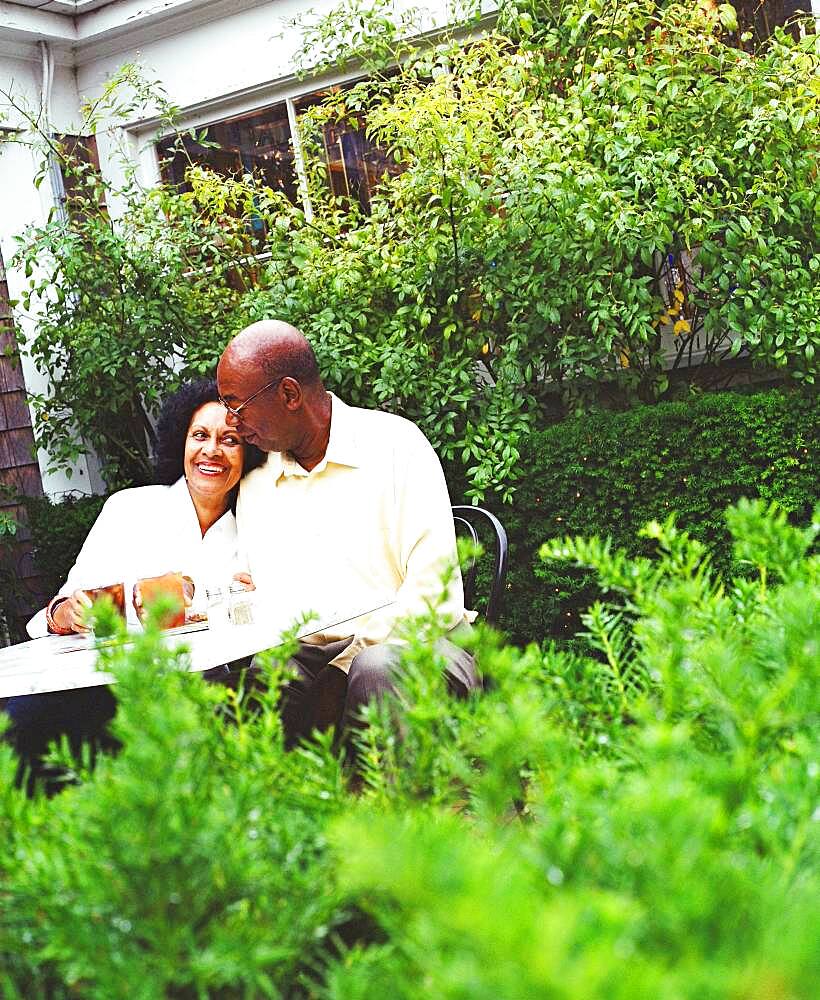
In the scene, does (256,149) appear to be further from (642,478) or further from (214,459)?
(214,459)

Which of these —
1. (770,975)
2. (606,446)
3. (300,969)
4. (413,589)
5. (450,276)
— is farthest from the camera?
(450,276)

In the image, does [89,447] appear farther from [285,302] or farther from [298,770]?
[298,770]

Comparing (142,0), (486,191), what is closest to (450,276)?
(486,191)

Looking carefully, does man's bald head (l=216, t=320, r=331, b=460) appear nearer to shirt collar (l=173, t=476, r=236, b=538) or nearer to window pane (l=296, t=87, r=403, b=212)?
shirt collar (l=173, t=476, r=236, b=538)

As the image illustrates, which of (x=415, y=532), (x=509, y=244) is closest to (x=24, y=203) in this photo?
(x=509, y=244)

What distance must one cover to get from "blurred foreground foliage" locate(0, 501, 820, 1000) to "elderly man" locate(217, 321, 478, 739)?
208 cm

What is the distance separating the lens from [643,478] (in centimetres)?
422

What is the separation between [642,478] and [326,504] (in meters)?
1.54

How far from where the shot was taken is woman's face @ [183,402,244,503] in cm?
331

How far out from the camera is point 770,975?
0.43 meters

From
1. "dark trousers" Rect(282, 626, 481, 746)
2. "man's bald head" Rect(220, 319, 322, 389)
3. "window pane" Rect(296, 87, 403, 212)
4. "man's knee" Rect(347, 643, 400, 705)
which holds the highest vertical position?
"window pane" Rect(296, 87, 403, 212)

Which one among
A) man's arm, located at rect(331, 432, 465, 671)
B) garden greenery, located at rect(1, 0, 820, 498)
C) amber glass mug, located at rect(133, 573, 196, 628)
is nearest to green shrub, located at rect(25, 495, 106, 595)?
garden greenery, located at rect(1, 0, 820, 498)

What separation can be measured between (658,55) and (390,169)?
1.48 m

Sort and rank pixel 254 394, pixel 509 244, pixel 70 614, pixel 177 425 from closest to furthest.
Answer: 1. pixel 70 614
2. pixel 254 394
3. pixel 177 425
4. pixel 509 244
